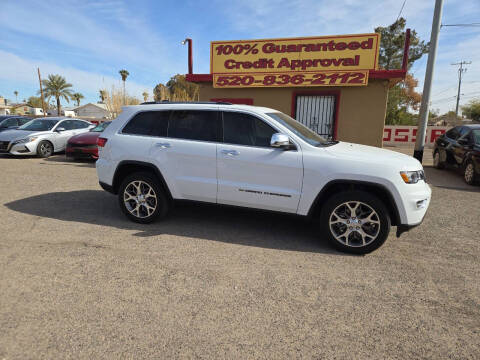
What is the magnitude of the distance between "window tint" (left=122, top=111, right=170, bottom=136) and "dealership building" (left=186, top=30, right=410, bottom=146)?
6.72 metres

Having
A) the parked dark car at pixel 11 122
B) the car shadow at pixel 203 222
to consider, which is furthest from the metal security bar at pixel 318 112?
the parked dark car at pixel 11 122

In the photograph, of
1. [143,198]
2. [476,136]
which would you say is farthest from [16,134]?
[476,136]

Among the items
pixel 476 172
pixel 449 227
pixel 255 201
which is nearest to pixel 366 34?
pixel 476 172

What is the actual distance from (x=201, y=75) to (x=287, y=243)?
8734 millimetres

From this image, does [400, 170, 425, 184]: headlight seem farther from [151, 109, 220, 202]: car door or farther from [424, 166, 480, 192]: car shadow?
[424, 166, 480, 192]: car shadow

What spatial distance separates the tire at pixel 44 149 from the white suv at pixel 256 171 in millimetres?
8120

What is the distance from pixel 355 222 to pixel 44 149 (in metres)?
11.5

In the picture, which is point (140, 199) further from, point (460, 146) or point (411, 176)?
point (460, 146)

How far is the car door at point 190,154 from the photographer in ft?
13.7

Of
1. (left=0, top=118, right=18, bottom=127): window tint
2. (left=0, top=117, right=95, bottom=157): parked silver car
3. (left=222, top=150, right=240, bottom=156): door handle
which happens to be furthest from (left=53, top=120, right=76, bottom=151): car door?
(left=222, top=150, right=240, bottom=156): door handle

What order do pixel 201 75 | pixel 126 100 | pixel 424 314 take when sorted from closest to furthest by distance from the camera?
pixel 424 314 → pixel 201 75 → pixel 126 100

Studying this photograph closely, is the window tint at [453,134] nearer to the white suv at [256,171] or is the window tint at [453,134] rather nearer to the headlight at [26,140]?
the white suv at [256,171]

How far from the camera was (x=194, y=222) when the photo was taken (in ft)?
15.5

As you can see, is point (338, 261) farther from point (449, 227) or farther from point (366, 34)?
point (366, 34)
